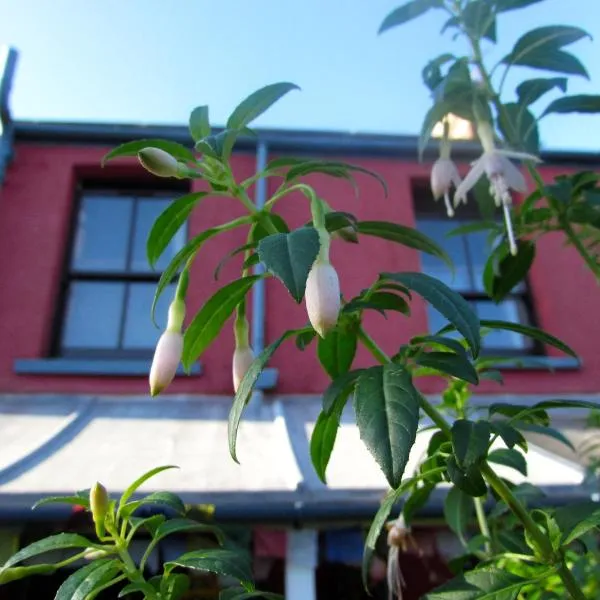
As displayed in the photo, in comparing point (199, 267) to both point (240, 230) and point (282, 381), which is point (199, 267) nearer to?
point (240, 230)

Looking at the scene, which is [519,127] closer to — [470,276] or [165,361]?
[165,361]

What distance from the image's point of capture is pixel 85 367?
112 inches

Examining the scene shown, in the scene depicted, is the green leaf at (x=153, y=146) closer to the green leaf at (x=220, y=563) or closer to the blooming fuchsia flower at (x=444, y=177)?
the green leaf at (x=220, y=563)

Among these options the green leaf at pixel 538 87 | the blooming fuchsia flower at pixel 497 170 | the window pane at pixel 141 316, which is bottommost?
the blooming fuchsia flower at pixel 497 170

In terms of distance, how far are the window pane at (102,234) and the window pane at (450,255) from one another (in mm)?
1942

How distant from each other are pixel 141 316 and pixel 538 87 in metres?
2.62

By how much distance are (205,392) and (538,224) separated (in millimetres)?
2181

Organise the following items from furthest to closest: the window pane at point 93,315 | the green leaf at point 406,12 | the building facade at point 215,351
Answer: the window pane at point 93,315
the building facade at point 215,351
the green leaf at point 406,12

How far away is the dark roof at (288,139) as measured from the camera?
3.44 meters

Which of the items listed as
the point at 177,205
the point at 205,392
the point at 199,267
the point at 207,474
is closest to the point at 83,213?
the point at 199,267

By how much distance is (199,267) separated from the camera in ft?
10.3

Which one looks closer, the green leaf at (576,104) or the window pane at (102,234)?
the green leaf at (576,104)

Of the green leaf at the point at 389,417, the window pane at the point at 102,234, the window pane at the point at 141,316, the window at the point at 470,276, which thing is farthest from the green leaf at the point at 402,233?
the window pane at the point at 102,234

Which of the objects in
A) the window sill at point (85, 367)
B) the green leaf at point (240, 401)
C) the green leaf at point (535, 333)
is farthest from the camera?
the window sill at point (85, 367)
